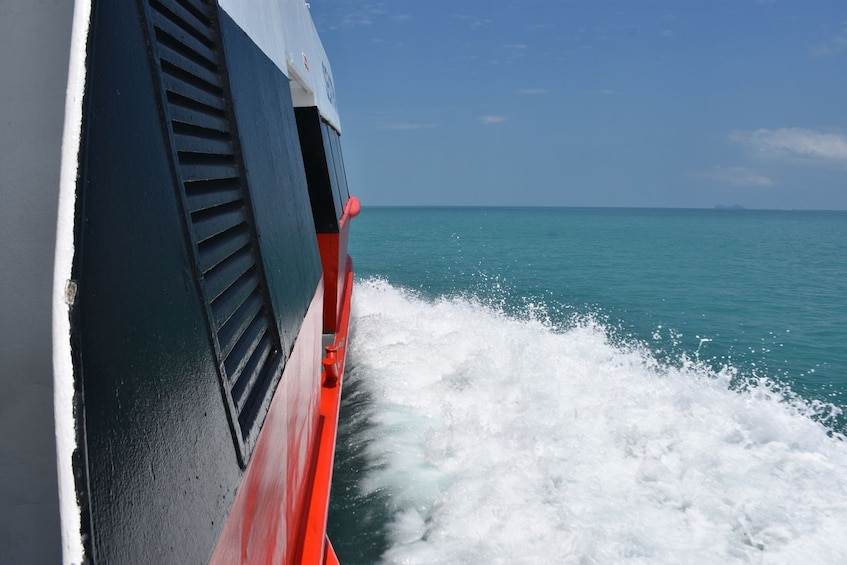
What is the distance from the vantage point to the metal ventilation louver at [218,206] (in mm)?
1616

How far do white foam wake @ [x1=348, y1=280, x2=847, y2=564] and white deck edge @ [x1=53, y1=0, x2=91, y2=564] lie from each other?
135 inches

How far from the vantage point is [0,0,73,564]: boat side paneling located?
0.90 metres

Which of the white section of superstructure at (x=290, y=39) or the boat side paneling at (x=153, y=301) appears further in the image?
the white section of superstructure at (x=290, y=39)

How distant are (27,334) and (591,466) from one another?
Answer: 15.7 ft

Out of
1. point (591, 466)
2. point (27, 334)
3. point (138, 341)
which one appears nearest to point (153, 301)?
point (138, 341)

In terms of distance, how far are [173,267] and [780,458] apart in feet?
17.6

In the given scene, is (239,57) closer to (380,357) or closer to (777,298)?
(380,357)

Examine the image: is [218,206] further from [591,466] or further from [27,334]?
Answer: [591,466]

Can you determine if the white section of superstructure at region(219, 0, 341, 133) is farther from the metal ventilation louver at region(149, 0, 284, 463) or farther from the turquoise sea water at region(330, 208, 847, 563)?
the turquoise sea water at region(330, 208, 847, 563)

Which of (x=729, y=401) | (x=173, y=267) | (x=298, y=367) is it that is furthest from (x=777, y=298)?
(x=173, y=267)

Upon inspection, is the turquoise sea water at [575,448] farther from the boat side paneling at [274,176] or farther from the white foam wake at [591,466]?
the boat side paneling at [274,176]

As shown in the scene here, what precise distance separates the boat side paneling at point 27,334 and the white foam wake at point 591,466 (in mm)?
3399

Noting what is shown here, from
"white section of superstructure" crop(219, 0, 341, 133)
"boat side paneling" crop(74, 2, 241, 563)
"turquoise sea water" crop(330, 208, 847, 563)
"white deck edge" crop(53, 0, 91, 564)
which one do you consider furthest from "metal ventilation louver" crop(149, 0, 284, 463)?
"turquoise sea water" crop(330, 208, 847, 563)

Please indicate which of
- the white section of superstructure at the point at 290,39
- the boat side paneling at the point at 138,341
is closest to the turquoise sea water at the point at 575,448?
the boat side paneling at the point at 138,341
